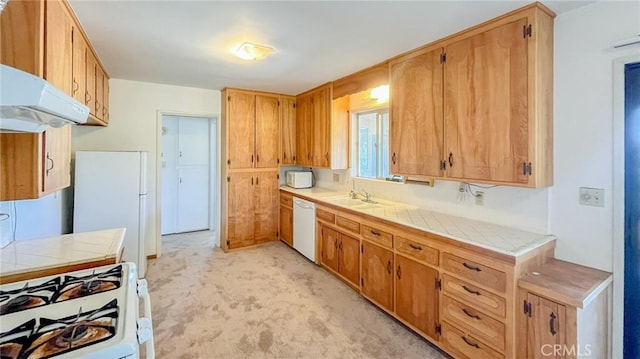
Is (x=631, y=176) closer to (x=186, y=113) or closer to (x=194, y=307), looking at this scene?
(x=194, y=307)

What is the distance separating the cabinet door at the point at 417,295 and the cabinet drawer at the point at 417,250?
→ 5cm

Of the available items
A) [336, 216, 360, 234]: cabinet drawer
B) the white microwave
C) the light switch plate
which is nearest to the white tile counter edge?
[336, 216, 360, 234]: cabinet drawer

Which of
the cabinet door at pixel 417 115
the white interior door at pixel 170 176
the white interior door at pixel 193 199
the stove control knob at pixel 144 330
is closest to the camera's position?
the stove control knob at pixel 144 330

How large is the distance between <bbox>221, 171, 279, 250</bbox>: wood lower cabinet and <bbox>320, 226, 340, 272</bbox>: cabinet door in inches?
52.3

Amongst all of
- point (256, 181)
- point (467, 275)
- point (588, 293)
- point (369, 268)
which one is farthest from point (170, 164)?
point (588, 293)

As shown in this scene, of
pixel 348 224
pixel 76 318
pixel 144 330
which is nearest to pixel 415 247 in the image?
pixel 348 224

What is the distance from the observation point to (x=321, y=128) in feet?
13.4

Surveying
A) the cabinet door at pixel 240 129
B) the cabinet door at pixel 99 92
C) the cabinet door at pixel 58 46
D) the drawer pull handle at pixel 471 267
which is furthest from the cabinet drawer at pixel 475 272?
the cabinet door at pixel 99 92

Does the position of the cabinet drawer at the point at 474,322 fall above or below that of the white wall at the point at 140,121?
below

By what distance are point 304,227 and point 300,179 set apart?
0.93 metres

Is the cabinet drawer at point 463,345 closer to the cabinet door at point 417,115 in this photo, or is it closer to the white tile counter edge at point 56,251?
the cabinet door at point 417,115

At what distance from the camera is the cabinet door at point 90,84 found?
2496mm

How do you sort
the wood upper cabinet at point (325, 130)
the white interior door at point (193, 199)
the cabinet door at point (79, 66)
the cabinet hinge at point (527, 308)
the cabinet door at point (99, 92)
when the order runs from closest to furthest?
the cabinet hinge at point (527, 308)
the cabinet door at point (79, 66)
the cabinet door at point (99, 92)
the wood upper cabinet at point (325, 130)
the white interior door at point (193, 199)

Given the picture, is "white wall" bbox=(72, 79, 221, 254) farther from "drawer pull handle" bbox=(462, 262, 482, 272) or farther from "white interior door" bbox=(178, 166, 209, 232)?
"drawer pull handle" bbox=(462, 262, 482, 272)
